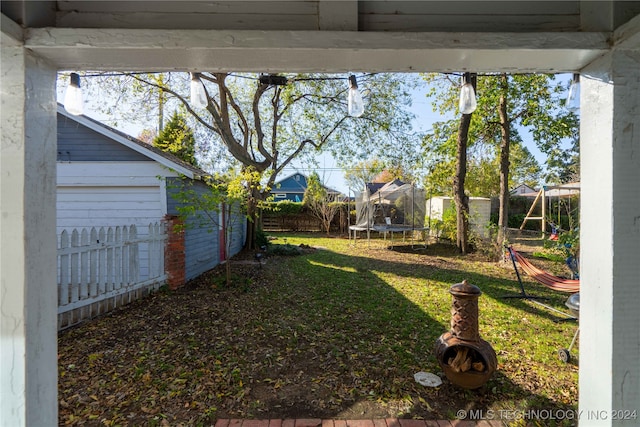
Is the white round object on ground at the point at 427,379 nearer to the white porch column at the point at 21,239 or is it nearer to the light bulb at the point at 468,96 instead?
the light bulb at the point at 468,96

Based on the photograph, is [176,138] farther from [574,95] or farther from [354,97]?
[574,95]

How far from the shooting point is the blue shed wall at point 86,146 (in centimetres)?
596

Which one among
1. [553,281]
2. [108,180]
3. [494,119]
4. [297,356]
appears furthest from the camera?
[494,119]

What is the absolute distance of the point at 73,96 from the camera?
1.50 m

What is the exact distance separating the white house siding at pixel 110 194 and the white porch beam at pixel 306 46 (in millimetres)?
4920

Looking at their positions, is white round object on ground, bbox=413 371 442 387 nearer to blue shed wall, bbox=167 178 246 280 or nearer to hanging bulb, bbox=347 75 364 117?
hanging bulb, bbox=347 75 364 117

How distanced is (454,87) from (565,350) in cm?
882

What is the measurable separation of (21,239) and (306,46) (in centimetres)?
135

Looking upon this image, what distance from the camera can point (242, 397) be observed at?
2.55 metres

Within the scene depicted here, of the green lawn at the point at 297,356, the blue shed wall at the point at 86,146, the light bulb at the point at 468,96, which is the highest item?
the blue shed wall at the point at 86,146

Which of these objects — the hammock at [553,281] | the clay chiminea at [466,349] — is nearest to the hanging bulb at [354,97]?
the clay chiminea at [466,349]

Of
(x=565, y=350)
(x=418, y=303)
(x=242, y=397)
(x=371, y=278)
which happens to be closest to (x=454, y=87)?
(x=371, y=278)

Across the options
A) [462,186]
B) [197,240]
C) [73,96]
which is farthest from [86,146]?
[462,186]

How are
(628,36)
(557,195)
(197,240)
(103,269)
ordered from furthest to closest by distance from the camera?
(557,195)
(197,240)
(103,269)
(628,36)
